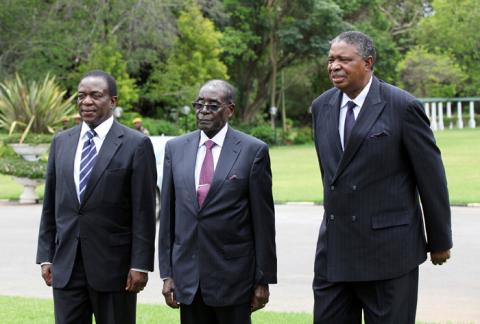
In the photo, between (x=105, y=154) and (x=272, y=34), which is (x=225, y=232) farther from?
(x=272, y=34)

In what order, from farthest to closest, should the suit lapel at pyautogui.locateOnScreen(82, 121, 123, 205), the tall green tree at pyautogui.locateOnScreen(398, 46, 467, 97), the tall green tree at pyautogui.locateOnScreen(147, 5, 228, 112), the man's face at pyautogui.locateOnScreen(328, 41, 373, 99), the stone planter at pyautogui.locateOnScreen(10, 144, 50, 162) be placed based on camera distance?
the tall green tree at pyautogui.locateOnScreen(398, 46, 467, 97) → the tall green tree at pyautogui.locateOnScreen(147, 5, 228, 112) → the stone planter at pyautogui.locateOnScreen(10, 144, 50, 162) → the suit lapel at pyautogui.locateOnScreen(82, 121, 123, 205) → the man's face at pyautogui.locateOnScreen(328, 41, 373, 99)

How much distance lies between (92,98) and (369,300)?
210cm

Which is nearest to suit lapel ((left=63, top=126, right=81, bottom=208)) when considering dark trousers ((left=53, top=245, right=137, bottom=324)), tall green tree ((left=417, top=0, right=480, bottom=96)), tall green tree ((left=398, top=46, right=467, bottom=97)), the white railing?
dark trousers ((left=53, top=245, right=137, bottom=324))

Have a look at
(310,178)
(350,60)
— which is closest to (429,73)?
(310,178)

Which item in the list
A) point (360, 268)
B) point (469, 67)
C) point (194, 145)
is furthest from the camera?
point (469, 67)

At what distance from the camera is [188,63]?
49.1 m

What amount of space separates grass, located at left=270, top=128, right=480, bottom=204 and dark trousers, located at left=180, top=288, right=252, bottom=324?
14798 millimetres

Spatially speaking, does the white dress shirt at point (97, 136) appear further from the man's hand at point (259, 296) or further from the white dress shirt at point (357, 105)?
the white dress shirt at point (357, 105)

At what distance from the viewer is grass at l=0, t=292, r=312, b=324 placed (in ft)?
26.5

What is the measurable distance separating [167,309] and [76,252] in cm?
331

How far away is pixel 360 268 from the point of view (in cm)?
512

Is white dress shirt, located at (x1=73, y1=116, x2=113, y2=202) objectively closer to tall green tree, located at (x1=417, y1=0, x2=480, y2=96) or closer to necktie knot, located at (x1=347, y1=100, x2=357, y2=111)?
necktie knot, located at (x1=347, y1=100, x2=357, y2=111)

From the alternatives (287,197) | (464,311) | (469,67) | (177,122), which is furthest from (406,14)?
(464,311)

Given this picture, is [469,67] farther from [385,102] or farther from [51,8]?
[385,102]
